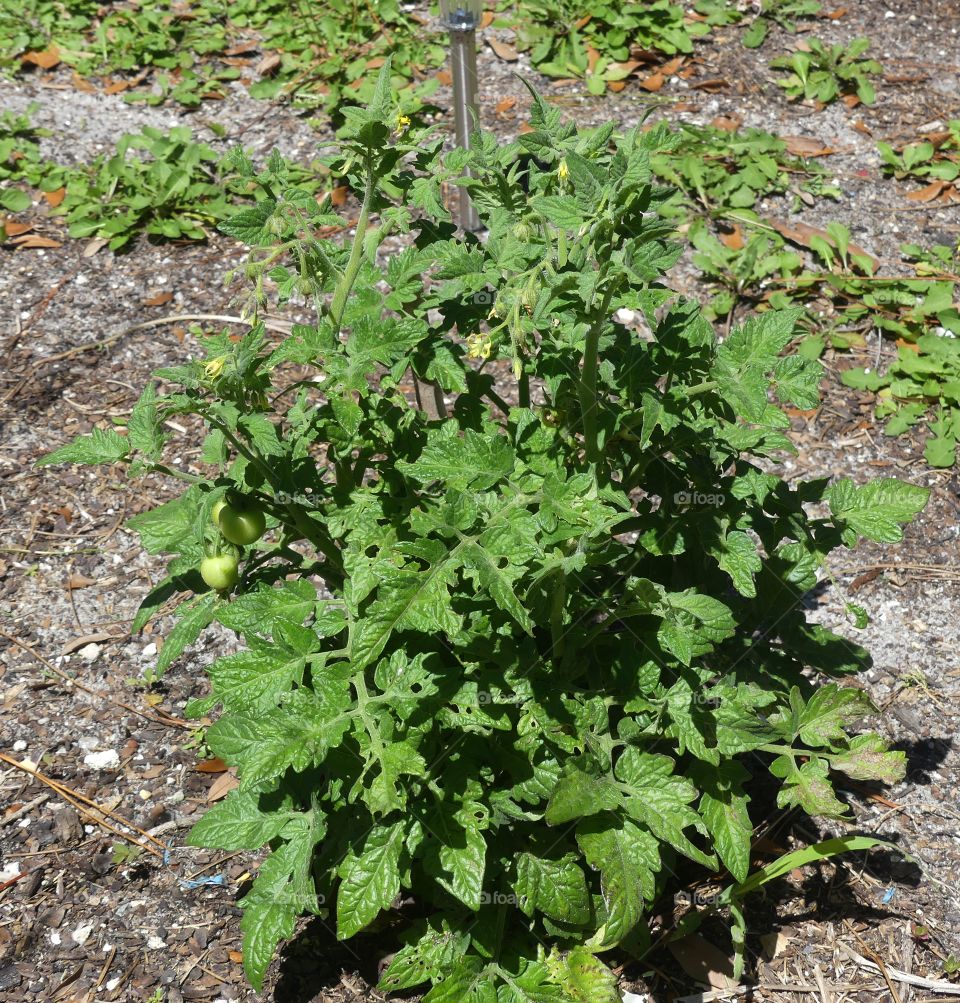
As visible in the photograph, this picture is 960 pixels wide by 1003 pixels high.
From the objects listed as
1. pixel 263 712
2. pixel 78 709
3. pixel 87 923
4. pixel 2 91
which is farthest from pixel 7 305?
pixel 263 712

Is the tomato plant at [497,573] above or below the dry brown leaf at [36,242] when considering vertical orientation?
above

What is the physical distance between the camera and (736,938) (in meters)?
2.46

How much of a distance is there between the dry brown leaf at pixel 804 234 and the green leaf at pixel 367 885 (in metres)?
3.22

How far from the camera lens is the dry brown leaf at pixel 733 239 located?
175 inches

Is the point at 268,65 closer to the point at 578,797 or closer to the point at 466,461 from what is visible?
the point at 466,461

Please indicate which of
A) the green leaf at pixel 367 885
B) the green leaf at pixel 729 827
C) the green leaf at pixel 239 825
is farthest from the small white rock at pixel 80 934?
the green leaf at pixel 729 827

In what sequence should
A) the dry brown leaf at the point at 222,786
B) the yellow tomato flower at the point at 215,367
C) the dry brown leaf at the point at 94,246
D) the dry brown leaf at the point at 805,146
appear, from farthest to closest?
the dry brown leaf at the point at 805,146
the dry brown leaf at the point at 94,246
the dry brown leaf at the point at 222,786
the yellow tomato flower at the point at 215,367

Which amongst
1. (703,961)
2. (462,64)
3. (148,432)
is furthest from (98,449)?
(462,64)

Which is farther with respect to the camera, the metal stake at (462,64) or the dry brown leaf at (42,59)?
the dry brown leaf at (42,59)

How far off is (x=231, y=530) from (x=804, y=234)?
311 centimetres

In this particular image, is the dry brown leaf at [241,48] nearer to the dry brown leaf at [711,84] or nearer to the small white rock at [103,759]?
the dry brown leaf at [711,84]

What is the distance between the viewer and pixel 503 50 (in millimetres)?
5465

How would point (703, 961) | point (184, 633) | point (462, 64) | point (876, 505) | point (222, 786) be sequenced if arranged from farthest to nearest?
point (462, 64) < point (222, 786) < point (703, 961) < point (876, 505) < point (184, 633)

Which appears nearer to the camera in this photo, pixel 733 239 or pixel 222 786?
pixel 222 786
